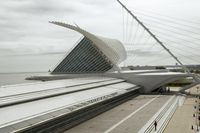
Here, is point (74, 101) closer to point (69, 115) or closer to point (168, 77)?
point (69, 115)

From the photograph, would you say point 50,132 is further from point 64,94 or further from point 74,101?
point 64,94

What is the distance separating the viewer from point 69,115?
91.7 feet

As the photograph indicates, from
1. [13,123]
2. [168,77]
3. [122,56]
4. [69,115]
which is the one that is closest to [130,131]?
[69,115]

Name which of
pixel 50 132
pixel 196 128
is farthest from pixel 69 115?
pixel 196 128

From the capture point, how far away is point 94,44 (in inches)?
2778

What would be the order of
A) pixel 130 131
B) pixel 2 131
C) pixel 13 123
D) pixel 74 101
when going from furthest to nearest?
1. pixel 74 101
2. pixel 130 131
3. pixel 13 123
4. pixel 2 131

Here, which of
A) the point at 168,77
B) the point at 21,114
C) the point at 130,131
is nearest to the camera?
the point at 21,114

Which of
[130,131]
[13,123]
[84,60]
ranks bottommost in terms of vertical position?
[130,131]

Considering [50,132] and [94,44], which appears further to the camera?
[94,44]

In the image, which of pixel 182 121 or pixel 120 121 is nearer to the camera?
pixel 120 121

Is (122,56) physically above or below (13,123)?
above

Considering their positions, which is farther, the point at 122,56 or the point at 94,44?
the point at 122,56

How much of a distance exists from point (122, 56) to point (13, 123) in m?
72.0

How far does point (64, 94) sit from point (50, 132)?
10.9 m
